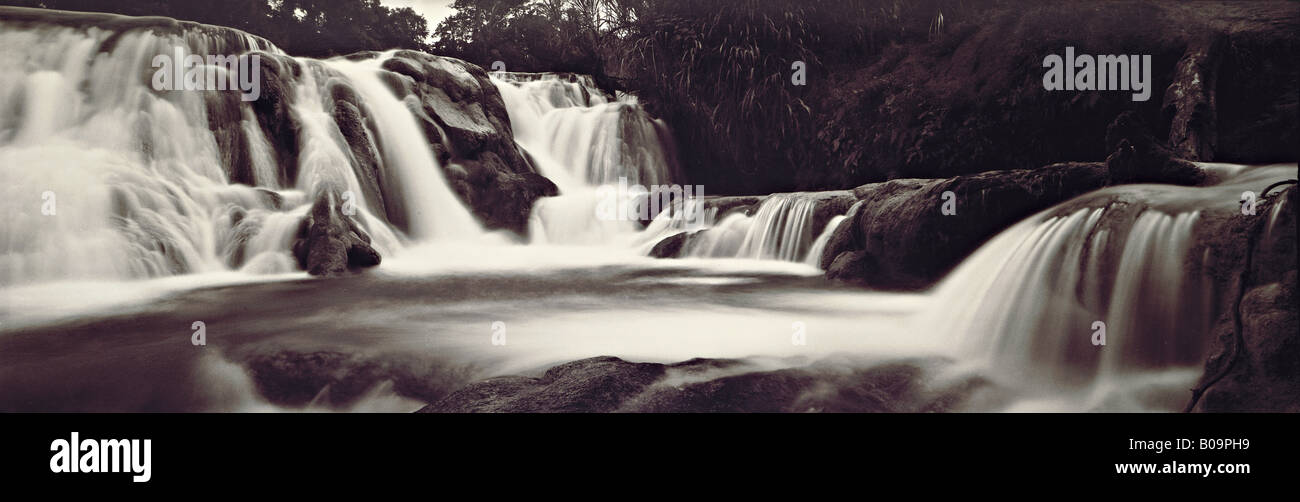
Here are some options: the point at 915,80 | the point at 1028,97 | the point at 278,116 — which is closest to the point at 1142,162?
the point at 1028,97

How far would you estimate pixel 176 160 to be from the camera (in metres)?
5.04

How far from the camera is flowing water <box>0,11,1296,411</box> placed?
178 centimetres

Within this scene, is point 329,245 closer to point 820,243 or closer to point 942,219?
point 820,243

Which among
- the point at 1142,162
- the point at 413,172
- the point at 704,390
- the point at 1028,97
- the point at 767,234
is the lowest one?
the point at 704,390

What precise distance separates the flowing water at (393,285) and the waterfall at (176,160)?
0.9 inches

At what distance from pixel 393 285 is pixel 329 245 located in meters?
0.91

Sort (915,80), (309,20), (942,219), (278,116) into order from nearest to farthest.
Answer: (942,219)
(915,80)
(278,116)
(309,20)

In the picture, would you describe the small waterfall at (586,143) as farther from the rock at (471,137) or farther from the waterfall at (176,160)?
the waterfall at (176,160)

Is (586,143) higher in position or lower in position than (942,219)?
higher

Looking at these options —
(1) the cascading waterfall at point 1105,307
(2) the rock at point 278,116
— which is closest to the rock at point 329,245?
(2) the rock at point 278,116

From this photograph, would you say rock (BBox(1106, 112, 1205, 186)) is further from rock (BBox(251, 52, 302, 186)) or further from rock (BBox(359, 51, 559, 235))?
rock (BBox(251, 52, 302, 186))

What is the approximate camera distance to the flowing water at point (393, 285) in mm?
1781
